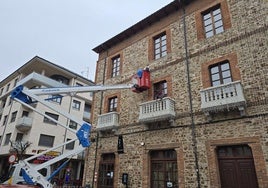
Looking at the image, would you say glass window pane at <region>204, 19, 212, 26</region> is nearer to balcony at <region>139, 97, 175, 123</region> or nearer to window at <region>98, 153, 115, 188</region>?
balcony at <region>139, 97, 175, 123</region>

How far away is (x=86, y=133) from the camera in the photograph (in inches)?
332

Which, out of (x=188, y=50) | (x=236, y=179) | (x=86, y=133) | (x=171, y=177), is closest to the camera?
(x=236, y=179)

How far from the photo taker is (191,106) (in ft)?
31.7

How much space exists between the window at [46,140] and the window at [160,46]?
17616mm

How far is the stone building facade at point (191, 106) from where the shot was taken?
26.2 feet

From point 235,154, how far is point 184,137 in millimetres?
2234

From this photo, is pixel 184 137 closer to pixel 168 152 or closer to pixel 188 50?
pixel 168 152

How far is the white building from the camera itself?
22438mm

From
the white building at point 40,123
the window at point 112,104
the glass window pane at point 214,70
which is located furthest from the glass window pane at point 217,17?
the white building at point 40,123

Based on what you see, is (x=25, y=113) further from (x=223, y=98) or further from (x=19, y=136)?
(x=223, y=98)

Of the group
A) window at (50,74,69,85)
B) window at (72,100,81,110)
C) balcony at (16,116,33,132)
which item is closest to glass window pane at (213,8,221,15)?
balcony at (16,116,33,132)

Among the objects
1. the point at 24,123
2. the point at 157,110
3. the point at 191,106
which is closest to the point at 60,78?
the point at 24,123

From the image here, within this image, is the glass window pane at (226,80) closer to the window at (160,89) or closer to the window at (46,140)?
the window at (160,89)

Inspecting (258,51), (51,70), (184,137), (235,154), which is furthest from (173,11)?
(51,70)
